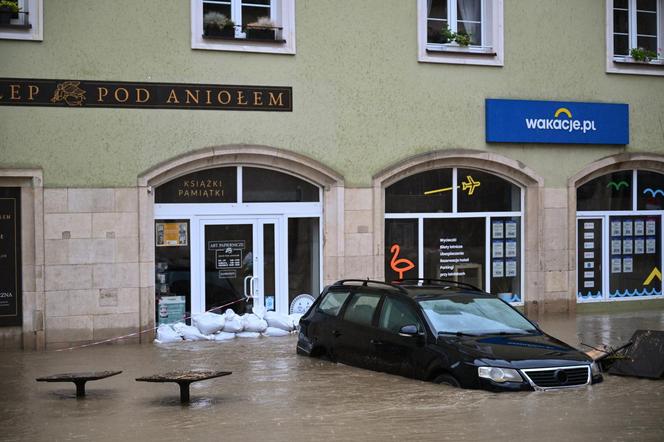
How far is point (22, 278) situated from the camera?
16312 mm

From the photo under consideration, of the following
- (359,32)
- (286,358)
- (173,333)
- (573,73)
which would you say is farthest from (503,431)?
(573,73)

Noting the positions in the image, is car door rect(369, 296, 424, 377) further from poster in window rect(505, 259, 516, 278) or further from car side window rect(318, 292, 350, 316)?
poster in window rect(505, 259, 516, 278)

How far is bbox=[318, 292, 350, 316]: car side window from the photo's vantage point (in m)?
13.8

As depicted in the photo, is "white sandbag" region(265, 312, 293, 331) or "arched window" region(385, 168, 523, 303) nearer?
"white sandbag" region(265, 312, 293, 331)

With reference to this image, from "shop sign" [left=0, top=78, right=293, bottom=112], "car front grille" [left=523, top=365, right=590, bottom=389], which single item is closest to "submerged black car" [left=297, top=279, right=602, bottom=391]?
"car front grille" [left=523, top=365, right=590, bottom=389]

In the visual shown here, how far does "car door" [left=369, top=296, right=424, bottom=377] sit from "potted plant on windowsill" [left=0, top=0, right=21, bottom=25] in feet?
25.0

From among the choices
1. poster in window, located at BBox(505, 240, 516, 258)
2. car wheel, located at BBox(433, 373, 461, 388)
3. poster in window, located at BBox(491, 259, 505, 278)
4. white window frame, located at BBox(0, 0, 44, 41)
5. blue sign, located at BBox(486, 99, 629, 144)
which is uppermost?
white window frame, located at BBox(0, 0, 44, 41)

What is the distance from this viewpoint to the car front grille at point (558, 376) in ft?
36.6

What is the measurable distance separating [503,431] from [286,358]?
6.06 meters

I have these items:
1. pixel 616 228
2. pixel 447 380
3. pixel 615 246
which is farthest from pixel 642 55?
pixel 447 380

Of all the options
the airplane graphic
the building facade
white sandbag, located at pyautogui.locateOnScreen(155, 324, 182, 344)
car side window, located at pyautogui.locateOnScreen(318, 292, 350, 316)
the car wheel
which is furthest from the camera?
the airplane graphic

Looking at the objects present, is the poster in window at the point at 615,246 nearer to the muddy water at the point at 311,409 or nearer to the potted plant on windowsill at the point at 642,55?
the potted plant on windowsill at the point at 642,55

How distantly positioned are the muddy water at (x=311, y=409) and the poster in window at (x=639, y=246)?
9.13m

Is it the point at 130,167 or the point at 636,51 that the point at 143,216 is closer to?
the point at 130,167
